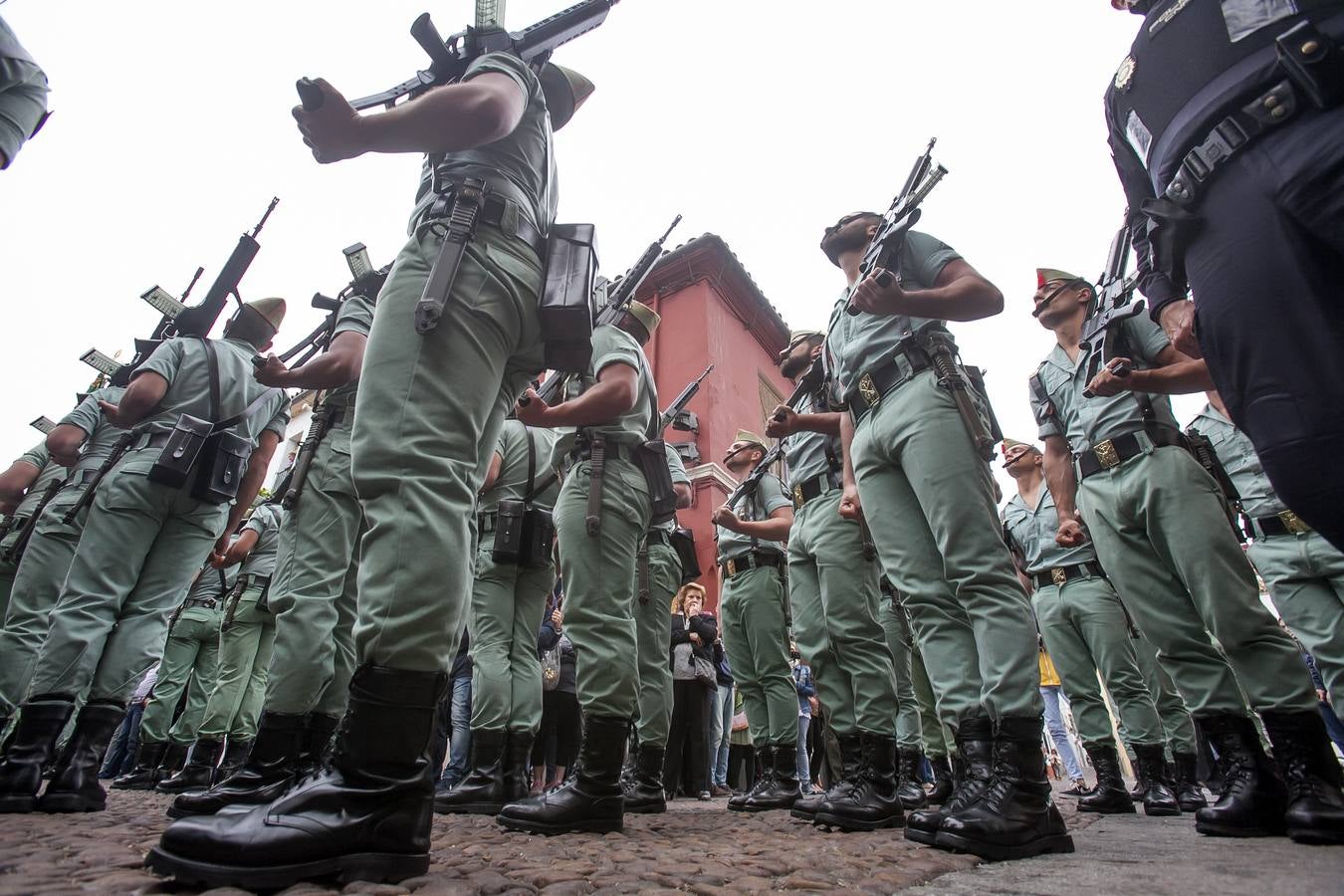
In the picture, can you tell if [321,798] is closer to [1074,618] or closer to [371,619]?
[371,619]

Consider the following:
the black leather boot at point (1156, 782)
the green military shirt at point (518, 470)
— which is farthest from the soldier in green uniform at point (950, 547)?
the black leather boot at point (1156, 782)

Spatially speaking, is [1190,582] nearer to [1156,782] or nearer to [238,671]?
[1156,782]

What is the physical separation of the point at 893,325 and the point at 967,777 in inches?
66.9

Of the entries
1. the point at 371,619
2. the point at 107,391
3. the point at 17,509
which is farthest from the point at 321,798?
the point at 17,509

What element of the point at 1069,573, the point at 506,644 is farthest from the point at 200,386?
the point at 1069,573

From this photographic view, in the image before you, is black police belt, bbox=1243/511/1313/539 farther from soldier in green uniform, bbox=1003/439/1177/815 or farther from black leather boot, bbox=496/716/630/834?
black leather boot, bbox=496/716/630/834

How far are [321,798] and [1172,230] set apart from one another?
2051mm

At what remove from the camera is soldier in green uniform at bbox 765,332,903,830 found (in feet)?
8.73

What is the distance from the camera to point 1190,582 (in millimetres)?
2543

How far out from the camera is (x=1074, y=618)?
4559 mm

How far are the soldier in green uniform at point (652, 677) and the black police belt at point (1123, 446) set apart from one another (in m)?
1.99

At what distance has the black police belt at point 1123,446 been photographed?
2822 mm

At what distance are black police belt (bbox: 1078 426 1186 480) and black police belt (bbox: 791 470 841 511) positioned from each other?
1.30 m

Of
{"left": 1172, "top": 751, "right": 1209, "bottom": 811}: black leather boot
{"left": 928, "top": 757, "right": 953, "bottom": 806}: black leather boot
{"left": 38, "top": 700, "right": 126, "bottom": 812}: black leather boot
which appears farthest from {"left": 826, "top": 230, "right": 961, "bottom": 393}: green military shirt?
{"left": 38, "top": 700, "right": 126, "bottom": 812}: black leather boot
